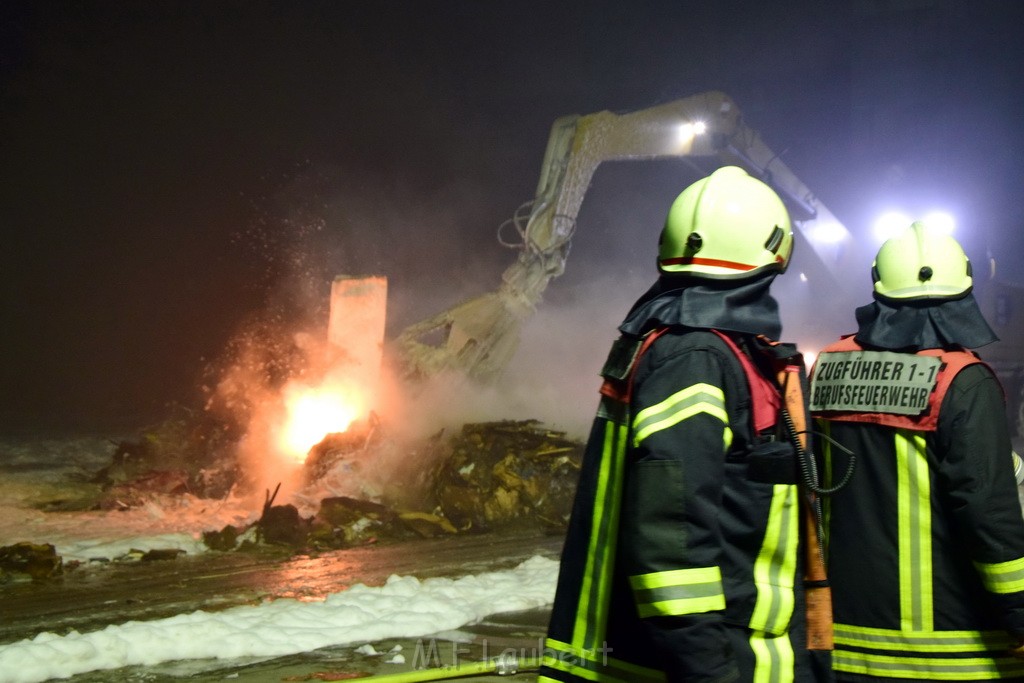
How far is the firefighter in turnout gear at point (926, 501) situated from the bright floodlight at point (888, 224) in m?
18.8

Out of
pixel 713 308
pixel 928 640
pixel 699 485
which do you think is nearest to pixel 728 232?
pixel 713 308

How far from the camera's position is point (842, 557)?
267 cm

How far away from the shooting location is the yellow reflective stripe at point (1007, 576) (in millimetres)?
2334

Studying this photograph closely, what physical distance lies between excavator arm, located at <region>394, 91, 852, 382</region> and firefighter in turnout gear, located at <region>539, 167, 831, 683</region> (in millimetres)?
8275

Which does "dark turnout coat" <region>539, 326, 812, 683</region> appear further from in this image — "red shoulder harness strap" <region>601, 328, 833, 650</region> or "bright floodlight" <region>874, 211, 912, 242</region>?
"bright floodlight" <region>874, 211, 912, 242</region>

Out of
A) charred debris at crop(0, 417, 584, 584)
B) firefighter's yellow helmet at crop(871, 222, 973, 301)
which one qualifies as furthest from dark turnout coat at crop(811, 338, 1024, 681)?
charred debris at crop(0, 417, 584, 584)

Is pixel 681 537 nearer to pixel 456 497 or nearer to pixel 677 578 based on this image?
pixel 677 578

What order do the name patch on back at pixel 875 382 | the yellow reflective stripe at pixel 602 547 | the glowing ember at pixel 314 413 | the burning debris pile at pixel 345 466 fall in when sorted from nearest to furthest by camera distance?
1. the yellow reflective stripe at pixel 602 547
2. the name patch on back at pixel 875 382
3. the burning debris pile at pixel 345 466
4. the glowing ember at pixel 314 413

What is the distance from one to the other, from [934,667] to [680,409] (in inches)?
56.8

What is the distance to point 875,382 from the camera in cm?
273

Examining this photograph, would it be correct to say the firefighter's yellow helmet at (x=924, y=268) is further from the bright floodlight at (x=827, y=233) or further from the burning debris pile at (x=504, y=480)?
the bright floodlight at (x=827, y=233)

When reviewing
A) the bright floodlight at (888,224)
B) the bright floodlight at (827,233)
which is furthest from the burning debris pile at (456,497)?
the bright floodlight at (888,224)

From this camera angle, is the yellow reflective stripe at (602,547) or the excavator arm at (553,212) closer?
the yellow reflective stripe at (602,547)

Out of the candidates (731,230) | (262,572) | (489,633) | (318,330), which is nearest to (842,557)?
(731,230)
